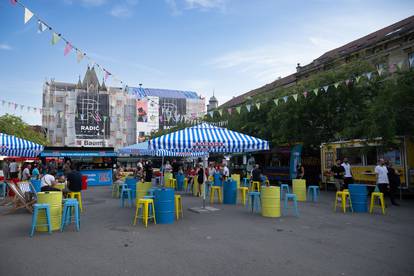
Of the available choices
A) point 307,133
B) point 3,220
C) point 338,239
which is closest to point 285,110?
point 307,133

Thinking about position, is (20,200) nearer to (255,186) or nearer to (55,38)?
(55,38)

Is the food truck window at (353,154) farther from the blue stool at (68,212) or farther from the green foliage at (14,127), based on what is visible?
the green foliage at (14,127)

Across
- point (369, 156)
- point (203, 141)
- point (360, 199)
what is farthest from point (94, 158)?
point (360, 199)

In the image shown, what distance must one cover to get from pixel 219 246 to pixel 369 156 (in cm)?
1270

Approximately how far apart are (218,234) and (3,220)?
6.24 metres

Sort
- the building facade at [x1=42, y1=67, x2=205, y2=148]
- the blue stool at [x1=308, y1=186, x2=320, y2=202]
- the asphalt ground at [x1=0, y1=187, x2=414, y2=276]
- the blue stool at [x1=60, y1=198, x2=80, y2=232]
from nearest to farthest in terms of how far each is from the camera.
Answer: the asphalt ground at [x1=0, y1=187, x2=414, y2=276], the blue stool at [x1=60, y1=198, x2=80, y2=232], the blue stool at [x1=308, y1=186, x2=320, y2=202], the building facade at [x1=42, y1=67, x2=205, y2=148]

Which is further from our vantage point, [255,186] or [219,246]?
[255,186]

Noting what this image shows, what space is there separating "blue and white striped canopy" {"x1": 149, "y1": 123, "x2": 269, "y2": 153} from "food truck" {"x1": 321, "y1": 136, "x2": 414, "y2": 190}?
6988 mm

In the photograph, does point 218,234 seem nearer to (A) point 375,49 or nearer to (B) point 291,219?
(B) point 291,219

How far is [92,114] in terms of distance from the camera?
194 feet

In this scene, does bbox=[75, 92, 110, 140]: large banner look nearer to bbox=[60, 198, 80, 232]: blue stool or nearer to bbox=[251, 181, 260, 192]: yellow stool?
bbox=[251, 181, 260, 192]: yellow stool

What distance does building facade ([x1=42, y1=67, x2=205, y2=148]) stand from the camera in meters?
58.2

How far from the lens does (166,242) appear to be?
677 centimetres

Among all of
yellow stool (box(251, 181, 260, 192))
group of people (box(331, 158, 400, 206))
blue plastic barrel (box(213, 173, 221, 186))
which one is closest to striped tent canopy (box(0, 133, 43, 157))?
blue plastic barrel (box(213, 173, 221, 186))
